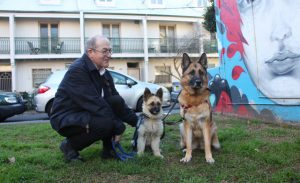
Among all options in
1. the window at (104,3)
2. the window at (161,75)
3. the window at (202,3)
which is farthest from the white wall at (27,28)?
the window at (202,3)

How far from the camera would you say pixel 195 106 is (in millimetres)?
5383

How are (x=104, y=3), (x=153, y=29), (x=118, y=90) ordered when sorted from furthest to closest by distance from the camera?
1. (x=153, y=29)
2. (x=104, y=3)
3. (x=118, y=90)

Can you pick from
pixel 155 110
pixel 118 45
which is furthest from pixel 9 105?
pixel 118 45

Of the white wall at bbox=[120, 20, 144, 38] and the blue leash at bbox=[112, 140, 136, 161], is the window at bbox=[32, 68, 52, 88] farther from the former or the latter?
the blue leash at bbox=[112, 140, 136, 161]

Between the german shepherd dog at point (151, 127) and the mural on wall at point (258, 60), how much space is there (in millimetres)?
3679

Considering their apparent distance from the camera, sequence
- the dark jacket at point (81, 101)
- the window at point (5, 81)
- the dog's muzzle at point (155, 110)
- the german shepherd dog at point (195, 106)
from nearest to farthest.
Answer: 1. the dark jacket at point (81, 101)
2. the german shepherd dog at point (195, 106)
3. the dog's muzzle at point (155, 110)
4. the window at point (5, 81)

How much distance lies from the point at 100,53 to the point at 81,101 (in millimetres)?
727

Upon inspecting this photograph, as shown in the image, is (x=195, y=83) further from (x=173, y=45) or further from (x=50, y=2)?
(x=173, y=45)

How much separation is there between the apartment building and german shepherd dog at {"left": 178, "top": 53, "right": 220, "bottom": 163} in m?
25.0

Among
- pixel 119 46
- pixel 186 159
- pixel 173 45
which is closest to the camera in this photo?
pixel 186 159

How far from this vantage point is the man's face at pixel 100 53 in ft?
16.4

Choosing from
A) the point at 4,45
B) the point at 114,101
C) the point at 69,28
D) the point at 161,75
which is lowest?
the point at 114,101

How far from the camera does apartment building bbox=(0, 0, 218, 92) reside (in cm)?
3008

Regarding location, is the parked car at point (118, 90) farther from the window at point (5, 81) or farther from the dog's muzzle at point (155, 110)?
the window at point (5, 81)
